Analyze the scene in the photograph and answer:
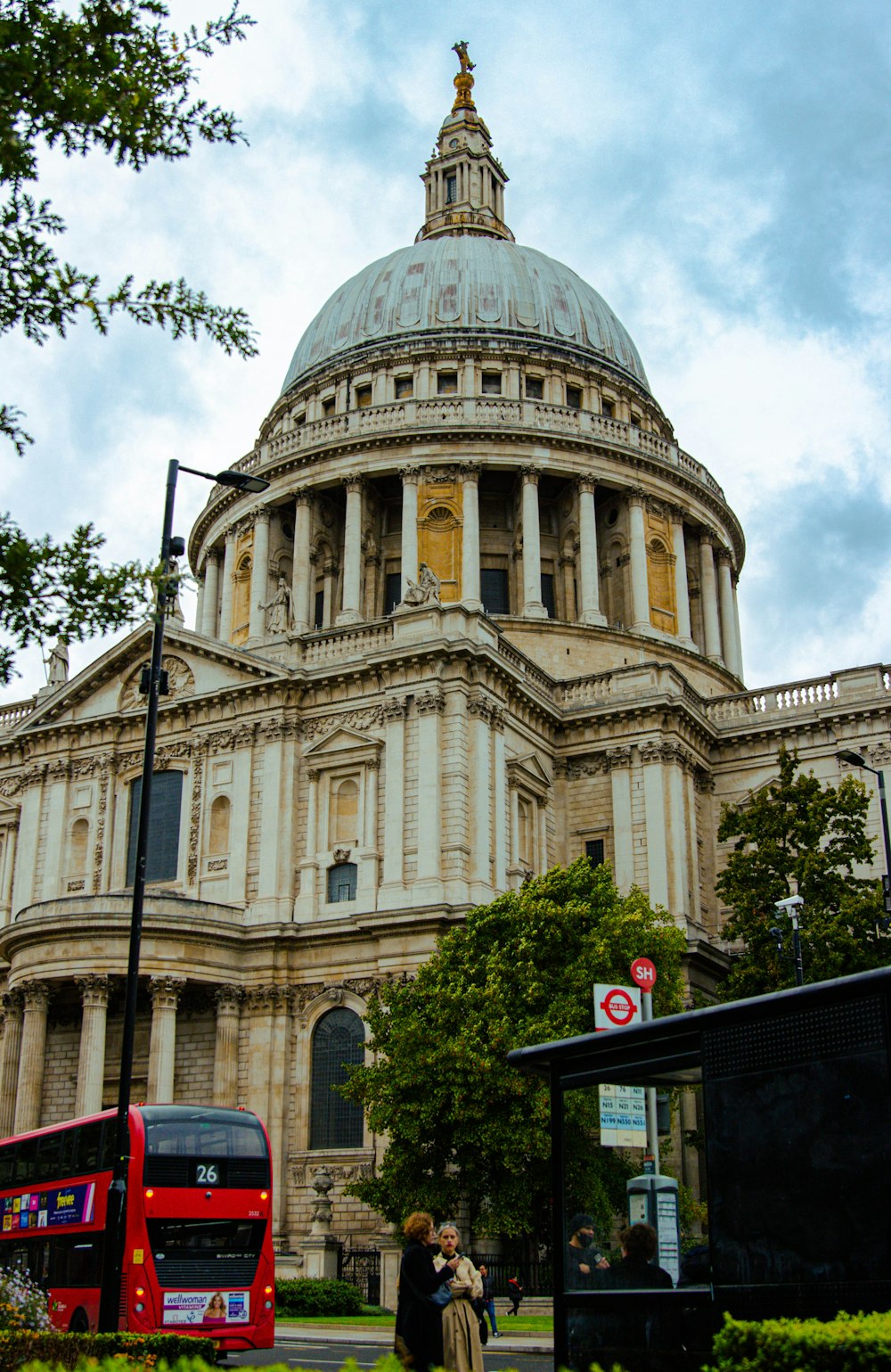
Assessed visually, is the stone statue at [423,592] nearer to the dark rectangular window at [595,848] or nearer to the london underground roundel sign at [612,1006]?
the dark rectangular window at [595,848]

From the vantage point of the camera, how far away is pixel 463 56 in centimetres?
8594

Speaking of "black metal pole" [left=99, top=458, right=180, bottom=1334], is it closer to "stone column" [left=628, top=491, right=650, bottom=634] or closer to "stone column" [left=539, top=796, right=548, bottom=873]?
"stone column" [left=539, top=796, right=548, bottom=873]

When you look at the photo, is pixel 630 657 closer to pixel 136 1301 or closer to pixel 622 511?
pixel 622 511

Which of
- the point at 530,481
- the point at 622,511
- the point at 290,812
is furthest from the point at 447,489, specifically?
the point at 290,812

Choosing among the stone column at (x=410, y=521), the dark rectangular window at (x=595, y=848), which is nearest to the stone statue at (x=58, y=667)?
the stone column at (x=410, y=521)

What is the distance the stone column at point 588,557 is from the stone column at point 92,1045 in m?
25.9

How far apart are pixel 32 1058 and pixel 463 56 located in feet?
217

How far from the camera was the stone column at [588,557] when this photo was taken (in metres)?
59.4

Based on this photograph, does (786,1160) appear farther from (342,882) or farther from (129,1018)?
(342,882)

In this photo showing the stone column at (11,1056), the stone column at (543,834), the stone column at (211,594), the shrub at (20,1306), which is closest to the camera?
the shrub at (20,1306)

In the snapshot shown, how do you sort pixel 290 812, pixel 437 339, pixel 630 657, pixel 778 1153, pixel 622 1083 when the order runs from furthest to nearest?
pixel 437 339
pixel 630 657
pixel 290 812
pixel 622 1083
pixel 778 1153

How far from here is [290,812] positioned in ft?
148

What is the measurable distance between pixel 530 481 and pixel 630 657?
28.7ft

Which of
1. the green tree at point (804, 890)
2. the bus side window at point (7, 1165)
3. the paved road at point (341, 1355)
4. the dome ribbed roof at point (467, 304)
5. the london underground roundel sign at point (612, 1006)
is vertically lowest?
the paved road at point (341, 1355)
